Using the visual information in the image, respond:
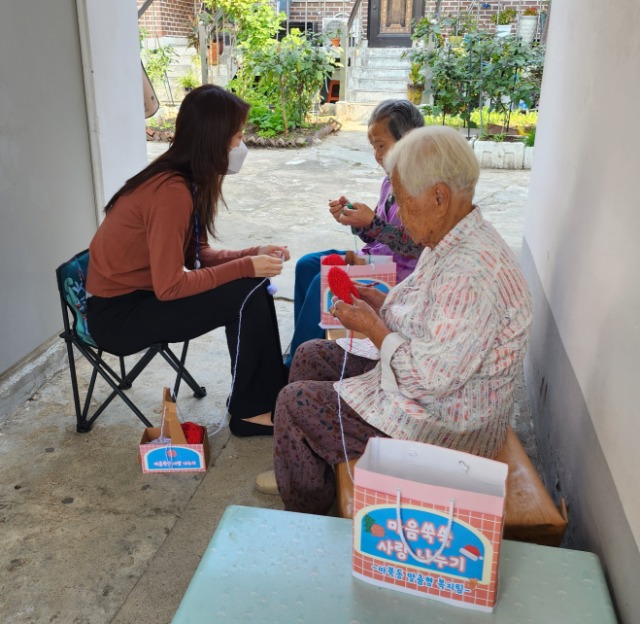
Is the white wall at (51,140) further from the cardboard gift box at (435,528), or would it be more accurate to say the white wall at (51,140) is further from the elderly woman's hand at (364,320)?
the cardboard gift box at (435,528)

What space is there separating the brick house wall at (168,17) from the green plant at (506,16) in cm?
577

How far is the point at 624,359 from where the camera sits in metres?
1.52

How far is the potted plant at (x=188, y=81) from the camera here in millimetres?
11477

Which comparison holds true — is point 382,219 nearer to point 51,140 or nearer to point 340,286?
point 340,286

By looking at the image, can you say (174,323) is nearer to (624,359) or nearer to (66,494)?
(66,494)

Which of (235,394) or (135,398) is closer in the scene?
(235,394)

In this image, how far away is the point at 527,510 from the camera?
166 centimetres

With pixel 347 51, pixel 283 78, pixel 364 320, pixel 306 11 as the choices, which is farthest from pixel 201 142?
pixel 306 11

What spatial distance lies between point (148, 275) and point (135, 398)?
74cm

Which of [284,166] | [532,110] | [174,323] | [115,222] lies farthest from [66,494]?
[532,110]

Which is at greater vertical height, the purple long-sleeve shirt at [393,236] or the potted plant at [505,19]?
the potted plant at [505,19]

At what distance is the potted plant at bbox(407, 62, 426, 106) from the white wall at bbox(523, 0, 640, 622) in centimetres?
887

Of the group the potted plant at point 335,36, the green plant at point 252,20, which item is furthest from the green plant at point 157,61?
the potted plant at point 335,36

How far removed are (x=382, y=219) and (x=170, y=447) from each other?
3.96 ft
